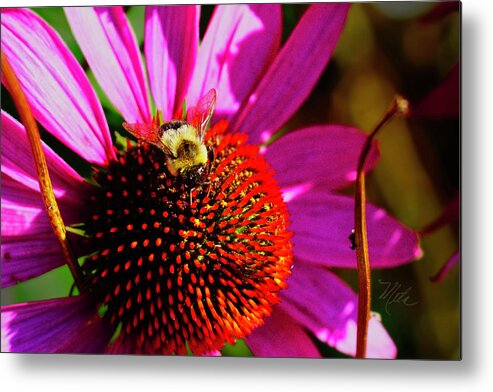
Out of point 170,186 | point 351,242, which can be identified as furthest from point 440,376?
point 170,186

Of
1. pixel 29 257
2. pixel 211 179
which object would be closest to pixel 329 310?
pixel 211 179

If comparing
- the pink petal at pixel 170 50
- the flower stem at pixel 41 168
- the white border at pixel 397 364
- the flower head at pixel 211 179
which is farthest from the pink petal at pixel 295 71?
the flower stem at pixel 41 168

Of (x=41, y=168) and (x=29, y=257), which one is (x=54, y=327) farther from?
(x=41, y=168)

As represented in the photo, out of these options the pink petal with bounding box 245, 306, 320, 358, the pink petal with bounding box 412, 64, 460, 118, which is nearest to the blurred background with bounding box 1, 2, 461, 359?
the pink petal with bounding box 412, 64, 460, 118

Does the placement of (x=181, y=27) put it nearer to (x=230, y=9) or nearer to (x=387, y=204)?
(x=230, y=9)

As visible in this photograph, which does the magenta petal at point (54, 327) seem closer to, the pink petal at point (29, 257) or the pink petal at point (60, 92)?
the pink petal at point (29, 257)
